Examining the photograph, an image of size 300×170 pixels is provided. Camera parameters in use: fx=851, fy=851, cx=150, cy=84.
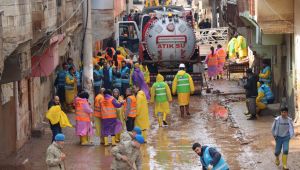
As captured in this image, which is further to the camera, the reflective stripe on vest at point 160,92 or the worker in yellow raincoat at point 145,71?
the worker in yellow raincoat at point 145,71

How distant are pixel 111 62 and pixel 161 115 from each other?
5.54 meters

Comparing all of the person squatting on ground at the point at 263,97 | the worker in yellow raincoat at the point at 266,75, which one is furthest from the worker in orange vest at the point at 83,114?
the worker in yellow raincoat at the point at 266,75

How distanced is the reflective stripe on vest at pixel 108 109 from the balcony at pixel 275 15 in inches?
173

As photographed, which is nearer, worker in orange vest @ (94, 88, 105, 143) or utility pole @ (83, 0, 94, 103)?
worker in orange vest @ (94, 88, 105, 143)

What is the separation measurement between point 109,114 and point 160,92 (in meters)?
3.13

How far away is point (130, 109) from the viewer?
20.0 metres

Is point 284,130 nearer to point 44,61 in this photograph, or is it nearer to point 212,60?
point 44,61

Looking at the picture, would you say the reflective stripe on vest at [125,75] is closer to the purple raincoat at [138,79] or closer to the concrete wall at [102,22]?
the purple raincoat at [138,79]

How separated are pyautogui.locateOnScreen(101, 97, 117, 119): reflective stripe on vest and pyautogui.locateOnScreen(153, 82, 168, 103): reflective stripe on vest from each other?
9.90 ft

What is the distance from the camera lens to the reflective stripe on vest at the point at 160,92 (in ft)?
74.1

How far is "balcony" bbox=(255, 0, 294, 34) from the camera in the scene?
2103 cm

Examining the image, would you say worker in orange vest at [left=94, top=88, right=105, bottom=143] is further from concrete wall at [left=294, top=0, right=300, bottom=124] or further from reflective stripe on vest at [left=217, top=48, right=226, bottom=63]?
reflective stripe on vest at [left=217, top=48, right=226, bottom=63]

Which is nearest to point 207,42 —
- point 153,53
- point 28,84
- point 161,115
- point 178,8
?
point 178,8

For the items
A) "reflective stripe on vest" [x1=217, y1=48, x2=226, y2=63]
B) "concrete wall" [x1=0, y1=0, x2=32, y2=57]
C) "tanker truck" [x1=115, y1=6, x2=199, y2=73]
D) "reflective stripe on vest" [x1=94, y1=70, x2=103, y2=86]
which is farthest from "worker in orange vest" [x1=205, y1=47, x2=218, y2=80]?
"concrete wall" [x1=0, y1=0, x2=32, y2=57]
